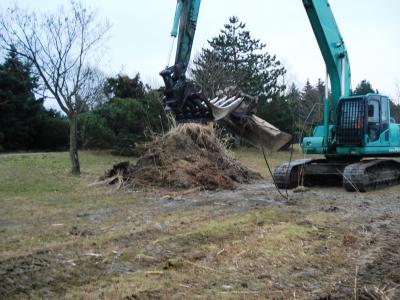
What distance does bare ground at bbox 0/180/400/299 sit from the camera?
178 inches

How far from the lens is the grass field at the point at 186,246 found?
15.1 ft

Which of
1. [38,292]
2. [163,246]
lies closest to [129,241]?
[163,246]

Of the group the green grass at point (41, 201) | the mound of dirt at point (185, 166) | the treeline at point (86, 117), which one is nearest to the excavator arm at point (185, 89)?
the green grass at point (41, 201)

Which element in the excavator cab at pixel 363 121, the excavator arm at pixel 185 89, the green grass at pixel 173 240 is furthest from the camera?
the excavator cab at pixel 363 121

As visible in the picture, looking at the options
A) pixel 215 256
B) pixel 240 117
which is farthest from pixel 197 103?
pixel 215 256

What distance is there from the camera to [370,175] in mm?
12477

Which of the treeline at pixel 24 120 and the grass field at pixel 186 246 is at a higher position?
the treeline at pixel 24 120

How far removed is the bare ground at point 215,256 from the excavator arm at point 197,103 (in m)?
1.35

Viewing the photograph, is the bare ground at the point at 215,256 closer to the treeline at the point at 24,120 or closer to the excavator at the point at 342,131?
the excavator at the point at 342,131

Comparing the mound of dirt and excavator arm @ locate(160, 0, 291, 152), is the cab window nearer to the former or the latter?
the mound of dirt

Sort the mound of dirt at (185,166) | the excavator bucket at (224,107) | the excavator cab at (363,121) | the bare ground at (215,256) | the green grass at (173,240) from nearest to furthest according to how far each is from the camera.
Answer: the bare ground at (215,256) < the green grass at (173,240) < the excavator bucket at (224,107) < the excavator cab at (363,121) < the mound of dirt at (185,166)

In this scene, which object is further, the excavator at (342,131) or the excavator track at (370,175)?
the excavator at (342,131)

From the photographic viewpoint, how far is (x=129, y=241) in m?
6.36

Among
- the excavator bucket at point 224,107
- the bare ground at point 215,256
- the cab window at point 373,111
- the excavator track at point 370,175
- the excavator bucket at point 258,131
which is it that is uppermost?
the cab window at point 373,111
